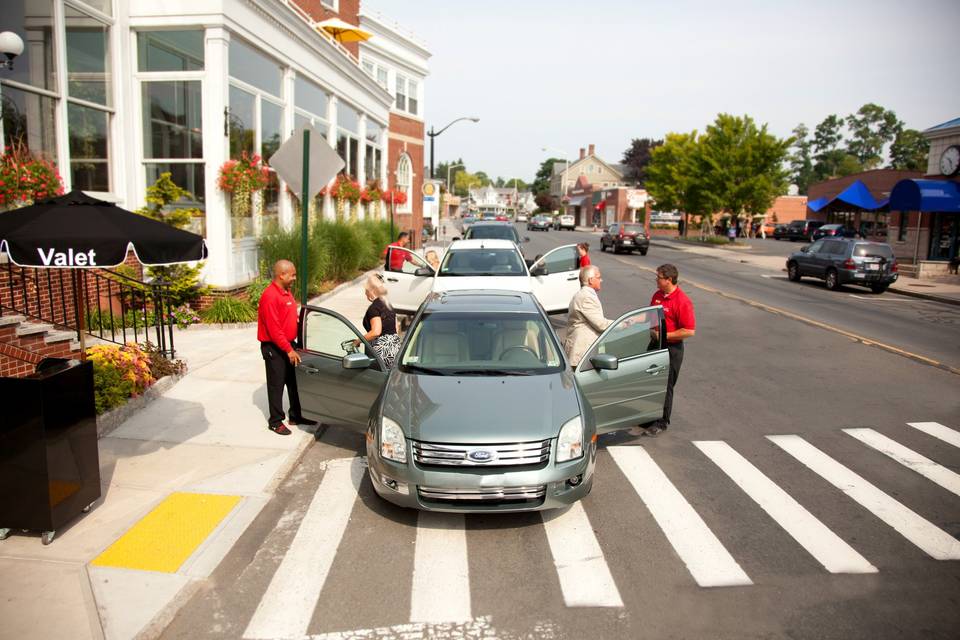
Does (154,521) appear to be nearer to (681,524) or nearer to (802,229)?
(681,524)

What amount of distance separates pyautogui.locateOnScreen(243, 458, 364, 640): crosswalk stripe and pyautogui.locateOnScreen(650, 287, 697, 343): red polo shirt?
12.0 ft

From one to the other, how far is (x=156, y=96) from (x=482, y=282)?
6840mm

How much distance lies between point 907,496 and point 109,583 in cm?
634

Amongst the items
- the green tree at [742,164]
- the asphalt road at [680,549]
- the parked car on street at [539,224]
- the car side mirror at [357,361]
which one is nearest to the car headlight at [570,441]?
the asphalt road at [680,549]

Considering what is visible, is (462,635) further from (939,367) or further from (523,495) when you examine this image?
(939,367)

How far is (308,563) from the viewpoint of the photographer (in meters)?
4.92

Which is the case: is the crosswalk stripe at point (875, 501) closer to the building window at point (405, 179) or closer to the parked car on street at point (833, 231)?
the building window at point (405, 179)

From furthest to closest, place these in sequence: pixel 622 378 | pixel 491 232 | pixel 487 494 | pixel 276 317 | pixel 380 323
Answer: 1. pixel 491 232
2. pixel 380 323
3. pixel 276 317
4. pixel 622 378
5. pixel 487 494

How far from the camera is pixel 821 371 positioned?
11.2 metres

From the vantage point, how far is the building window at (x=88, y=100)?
37.0 feet

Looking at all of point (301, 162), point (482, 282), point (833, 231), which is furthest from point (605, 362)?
point (833, 231)

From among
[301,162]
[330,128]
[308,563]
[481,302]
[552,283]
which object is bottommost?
[308,563]

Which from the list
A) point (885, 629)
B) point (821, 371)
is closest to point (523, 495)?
point (885, 629)

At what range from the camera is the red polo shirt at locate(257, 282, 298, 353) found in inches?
277
